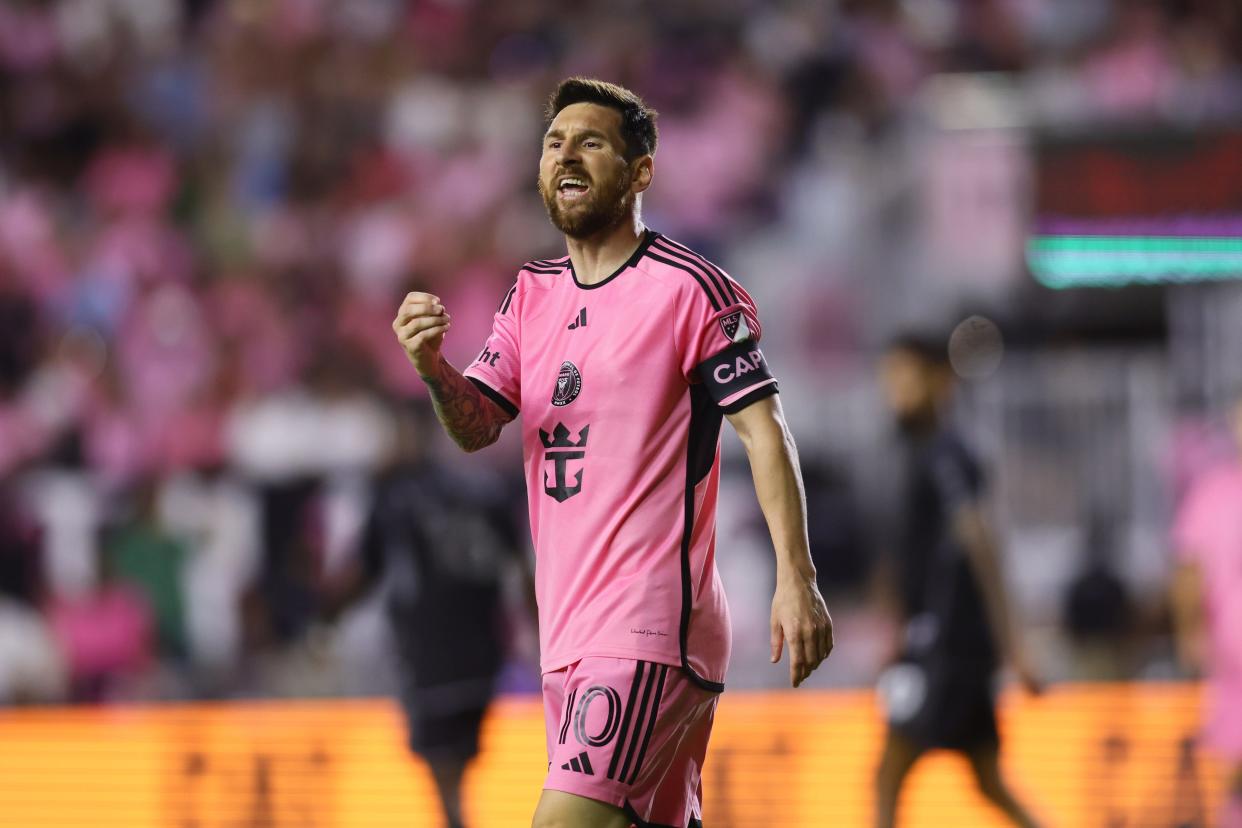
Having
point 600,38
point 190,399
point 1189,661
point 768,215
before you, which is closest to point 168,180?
point 190,399

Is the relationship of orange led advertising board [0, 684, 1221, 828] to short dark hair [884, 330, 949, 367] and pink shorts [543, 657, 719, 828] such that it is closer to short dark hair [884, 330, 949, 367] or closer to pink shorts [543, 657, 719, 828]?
short dark hair [884, 330, 949, 367]

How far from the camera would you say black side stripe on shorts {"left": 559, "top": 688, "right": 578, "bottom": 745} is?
150 inches

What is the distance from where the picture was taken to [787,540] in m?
3.67

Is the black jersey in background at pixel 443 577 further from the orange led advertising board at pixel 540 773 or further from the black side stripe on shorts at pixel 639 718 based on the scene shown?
the black side stripe on shorts at pixel 639 718

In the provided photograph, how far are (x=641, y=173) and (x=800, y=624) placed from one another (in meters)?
1.08

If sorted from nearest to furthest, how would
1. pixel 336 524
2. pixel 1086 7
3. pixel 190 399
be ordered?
pixel 336 524 < pixel 190 399 < pixel 1086 7

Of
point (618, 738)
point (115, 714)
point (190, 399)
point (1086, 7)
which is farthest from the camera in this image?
point (1086, 7)

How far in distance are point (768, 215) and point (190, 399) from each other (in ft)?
14.1

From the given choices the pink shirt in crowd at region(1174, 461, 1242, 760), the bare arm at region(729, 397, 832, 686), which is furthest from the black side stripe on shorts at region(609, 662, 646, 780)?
the pink shirt in crowd at region(1174, 461, 1242, 760)

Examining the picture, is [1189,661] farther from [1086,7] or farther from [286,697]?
[1086,7]

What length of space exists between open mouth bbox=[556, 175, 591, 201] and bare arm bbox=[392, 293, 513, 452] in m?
0.37

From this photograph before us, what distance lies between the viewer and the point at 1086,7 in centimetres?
1419

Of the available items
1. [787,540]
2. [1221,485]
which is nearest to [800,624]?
[787,540]

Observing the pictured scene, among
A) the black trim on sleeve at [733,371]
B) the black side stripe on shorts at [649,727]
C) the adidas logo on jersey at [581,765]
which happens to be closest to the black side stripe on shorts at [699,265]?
the black trim on sleeve at [733,371]
